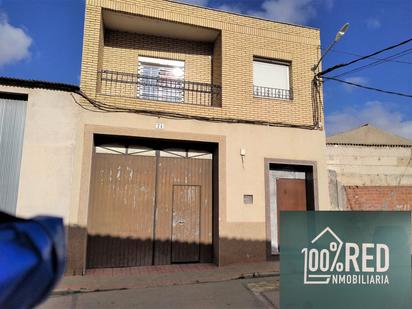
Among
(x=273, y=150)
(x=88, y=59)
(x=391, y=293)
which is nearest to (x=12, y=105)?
(x=88, y=59)

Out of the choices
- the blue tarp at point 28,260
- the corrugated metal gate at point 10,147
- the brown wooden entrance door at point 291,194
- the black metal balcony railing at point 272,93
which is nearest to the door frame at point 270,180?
the brown wooden entrance door at point 291,194

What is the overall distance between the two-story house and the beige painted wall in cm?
3

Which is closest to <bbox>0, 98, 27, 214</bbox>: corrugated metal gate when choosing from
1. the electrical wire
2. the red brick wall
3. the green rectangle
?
the electrical wire

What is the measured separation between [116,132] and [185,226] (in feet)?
9.61

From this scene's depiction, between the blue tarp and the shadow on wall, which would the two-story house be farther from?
the blue tarp

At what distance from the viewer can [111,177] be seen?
8.62m

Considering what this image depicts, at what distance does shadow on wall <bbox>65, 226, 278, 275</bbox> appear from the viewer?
27.5 feet

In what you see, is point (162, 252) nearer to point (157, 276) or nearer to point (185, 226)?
point (185, 226)

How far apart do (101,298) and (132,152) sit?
3725mm

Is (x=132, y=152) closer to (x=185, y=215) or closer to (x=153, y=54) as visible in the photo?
(x=185, y=215)

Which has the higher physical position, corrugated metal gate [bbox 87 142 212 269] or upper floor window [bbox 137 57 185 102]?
upper floor window [bbox 137 57 185 102]

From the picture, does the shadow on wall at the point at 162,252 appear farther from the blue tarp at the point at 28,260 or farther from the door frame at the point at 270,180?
the blue tarp at the point at 28,260

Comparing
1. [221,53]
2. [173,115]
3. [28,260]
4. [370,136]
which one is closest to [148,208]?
[173,115]

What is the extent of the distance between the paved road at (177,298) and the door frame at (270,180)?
2.27 meters
